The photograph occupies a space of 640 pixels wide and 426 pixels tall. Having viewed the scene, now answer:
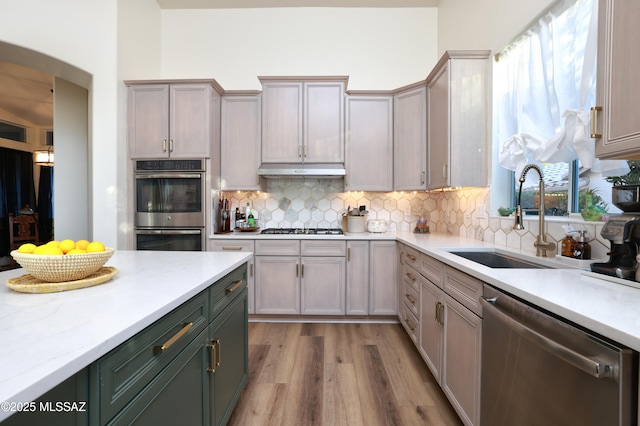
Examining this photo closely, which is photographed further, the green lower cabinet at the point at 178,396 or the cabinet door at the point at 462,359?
the cabinet door at the point at 462,359

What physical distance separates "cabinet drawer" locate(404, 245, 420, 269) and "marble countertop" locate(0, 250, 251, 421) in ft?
5.19

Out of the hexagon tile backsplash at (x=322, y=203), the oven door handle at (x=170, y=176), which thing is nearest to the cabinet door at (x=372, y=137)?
the hexagon tile backsplash at (x=322, y=203)

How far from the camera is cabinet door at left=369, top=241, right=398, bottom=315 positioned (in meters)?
2.96

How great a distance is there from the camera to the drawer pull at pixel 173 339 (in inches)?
33.3

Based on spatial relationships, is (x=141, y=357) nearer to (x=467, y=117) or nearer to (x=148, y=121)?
(x=467, y=117)

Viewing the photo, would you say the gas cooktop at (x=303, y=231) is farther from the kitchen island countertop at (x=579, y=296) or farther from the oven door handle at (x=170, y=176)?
the kitchen island countertop at (x=579, y=296)

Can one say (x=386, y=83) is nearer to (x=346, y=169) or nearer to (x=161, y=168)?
(x=346, y=169)

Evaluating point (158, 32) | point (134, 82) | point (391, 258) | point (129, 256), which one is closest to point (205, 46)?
point (158, 32)

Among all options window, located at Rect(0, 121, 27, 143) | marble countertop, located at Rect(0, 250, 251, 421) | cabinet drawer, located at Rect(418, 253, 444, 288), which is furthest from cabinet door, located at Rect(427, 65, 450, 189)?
window, located at Rect(0, 121, 27, 143)

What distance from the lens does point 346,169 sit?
3.22 metres

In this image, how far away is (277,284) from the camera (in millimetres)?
2990

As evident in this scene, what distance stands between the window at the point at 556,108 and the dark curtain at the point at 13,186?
8.13 m

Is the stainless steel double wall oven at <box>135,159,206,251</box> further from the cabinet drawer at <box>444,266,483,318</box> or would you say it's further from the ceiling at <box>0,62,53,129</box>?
the ceiling at <box>0,62,53,129</box>

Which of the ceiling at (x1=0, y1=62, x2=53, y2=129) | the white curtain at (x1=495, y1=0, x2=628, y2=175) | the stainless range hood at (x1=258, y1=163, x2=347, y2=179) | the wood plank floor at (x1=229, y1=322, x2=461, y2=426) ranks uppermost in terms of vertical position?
the ceiling at (x1=0, y1=62, x2=53, y2=129)
